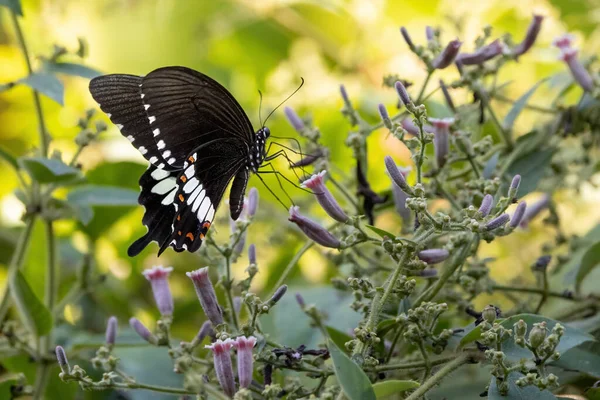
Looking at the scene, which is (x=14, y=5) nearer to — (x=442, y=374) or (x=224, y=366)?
(x=224, y=366)

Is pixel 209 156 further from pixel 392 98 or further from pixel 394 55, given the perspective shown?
pixel 394 55

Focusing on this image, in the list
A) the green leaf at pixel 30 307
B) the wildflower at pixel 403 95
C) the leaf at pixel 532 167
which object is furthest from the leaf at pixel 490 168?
the green leaf at pixel 30 307

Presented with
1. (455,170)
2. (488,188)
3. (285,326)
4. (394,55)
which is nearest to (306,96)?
(394,55)

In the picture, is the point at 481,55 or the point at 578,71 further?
the point at 578,71

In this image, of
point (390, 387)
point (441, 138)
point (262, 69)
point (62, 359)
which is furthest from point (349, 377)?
point (262, 69)

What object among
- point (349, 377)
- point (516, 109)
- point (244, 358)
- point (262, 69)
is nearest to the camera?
point (349, 377)

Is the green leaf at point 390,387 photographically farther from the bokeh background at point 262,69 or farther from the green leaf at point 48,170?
the bokeh background at point 262,69
